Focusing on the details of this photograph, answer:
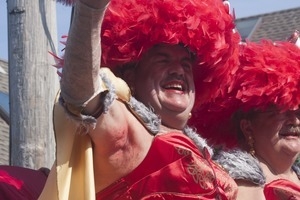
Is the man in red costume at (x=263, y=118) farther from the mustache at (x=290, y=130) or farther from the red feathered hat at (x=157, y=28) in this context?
the red feathered hat at (x=157, y=28)

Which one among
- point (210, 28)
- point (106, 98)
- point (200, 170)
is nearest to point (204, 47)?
point (210, 28)

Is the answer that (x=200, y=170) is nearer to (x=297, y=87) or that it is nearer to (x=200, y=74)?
(x=200, y=74)

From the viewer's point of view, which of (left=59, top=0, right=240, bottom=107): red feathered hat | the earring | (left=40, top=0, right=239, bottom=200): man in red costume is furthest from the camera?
the earring

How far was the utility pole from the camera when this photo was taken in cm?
356

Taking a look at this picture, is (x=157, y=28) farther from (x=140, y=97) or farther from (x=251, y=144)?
(x=251, y=144)

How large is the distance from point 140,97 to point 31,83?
2.59 feet

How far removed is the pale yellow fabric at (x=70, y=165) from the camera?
8.13 ft

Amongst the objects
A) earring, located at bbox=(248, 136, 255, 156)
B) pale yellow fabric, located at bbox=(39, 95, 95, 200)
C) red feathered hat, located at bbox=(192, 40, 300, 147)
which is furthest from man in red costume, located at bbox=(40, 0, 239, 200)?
earring, located at bbox=(248, 136, 255, 156)

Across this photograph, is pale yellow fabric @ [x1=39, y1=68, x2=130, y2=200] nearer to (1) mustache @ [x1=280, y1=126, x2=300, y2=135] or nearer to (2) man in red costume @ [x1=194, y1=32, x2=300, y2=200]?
(2) man in red costume @ [x1=194, y1=32, x2=300, y2=200]

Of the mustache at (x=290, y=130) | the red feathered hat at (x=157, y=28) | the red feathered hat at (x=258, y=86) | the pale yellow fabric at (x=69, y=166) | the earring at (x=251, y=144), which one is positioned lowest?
the earring at (x=251, y=144)

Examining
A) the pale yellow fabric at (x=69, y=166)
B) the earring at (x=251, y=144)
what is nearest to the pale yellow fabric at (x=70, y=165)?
the pale yellow fabric at (x=69, y=166)

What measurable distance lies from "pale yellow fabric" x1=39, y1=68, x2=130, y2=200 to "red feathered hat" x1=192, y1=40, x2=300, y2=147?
1.19 meters

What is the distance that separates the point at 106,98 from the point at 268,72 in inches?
53.2

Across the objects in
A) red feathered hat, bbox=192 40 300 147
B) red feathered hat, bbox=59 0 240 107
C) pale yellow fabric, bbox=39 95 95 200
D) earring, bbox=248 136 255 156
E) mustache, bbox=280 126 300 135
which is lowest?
earring, bbox=248 136 255 156
